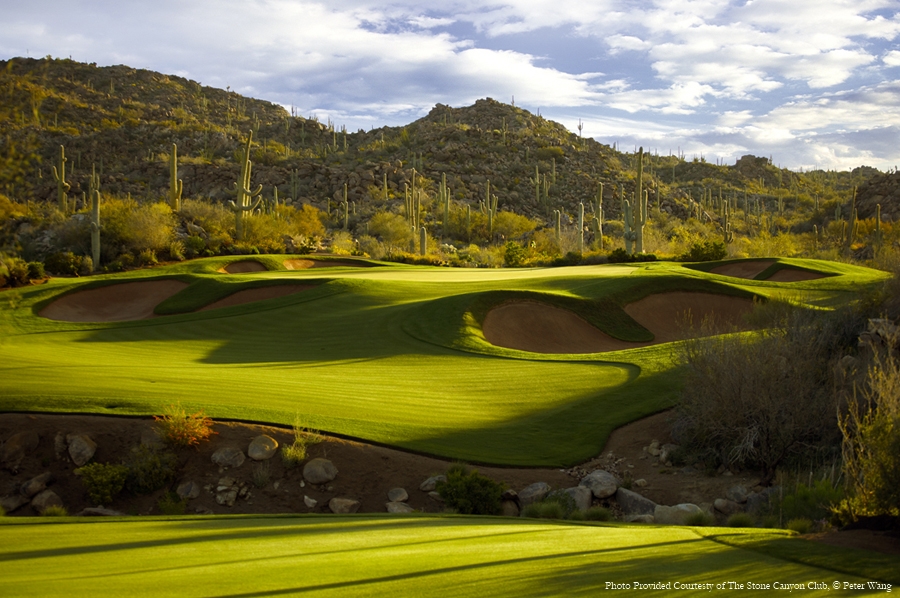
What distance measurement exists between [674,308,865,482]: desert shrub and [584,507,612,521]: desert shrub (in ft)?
11.5

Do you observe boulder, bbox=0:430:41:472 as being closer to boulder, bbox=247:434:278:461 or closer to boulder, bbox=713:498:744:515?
boulder, bbox=247:434:278:461

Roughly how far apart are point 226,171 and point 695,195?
6501 cm

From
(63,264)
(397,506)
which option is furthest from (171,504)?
(63,264)

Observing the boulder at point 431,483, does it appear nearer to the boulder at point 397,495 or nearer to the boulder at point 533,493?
the boulder at point 397,495

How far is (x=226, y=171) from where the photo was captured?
79.1 metres

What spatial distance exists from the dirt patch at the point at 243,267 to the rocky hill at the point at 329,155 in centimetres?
2902

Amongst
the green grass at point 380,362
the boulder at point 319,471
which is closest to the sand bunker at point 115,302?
the green grass at point 380,362

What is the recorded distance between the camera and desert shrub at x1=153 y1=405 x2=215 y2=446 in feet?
38.5

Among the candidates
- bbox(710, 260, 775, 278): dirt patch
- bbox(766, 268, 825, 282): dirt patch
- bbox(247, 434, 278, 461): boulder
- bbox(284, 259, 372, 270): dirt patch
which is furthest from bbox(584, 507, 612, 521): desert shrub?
bbox(284, 259, 372, 270): dirt patch

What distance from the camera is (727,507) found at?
11180 mm

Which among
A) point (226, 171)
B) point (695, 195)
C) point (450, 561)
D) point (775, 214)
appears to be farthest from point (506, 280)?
point (695, 195)

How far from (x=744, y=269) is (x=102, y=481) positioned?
3378cm

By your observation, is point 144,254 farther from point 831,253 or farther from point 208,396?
point 831,253

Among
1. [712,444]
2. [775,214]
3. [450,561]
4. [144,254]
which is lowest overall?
[712,444]
